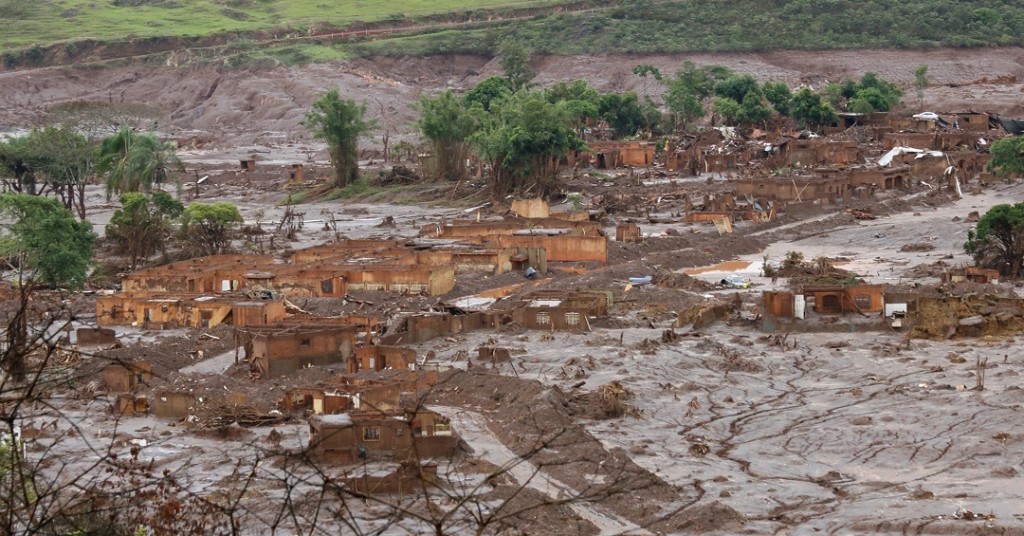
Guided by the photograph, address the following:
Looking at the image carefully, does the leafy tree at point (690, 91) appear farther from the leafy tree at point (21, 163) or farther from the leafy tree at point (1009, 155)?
the leafy tree at point (21, 163)

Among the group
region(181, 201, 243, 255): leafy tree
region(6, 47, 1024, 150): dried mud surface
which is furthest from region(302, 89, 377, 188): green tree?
region(6, 47, 1024, 150): dried mud surface

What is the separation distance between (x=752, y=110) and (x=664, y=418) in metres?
54.5

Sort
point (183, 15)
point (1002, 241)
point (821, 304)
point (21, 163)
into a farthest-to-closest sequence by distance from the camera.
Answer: point (183, 15) → point (21, 163) → point (1002, 241) → point (821, 304)

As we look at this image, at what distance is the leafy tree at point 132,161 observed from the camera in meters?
60.3

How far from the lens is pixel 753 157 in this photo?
227 feet

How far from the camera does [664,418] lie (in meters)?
24.8

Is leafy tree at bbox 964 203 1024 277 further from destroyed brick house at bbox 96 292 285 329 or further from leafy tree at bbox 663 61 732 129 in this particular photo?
leafy tree at bbox 663 61 732 129

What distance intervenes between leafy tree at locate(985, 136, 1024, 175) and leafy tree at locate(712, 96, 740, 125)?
1956cm

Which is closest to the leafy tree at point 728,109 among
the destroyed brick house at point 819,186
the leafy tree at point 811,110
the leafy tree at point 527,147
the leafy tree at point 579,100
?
the leafy tree at point 811,110

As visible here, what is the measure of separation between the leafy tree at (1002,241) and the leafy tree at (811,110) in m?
39.3

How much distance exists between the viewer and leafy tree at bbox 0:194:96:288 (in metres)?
39.7

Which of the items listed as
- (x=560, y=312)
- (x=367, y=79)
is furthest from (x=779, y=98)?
(x=560, y=312)

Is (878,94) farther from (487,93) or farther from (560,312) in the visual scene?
(560,312)

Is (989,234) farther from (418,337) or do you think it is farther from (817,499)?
(817,499)
